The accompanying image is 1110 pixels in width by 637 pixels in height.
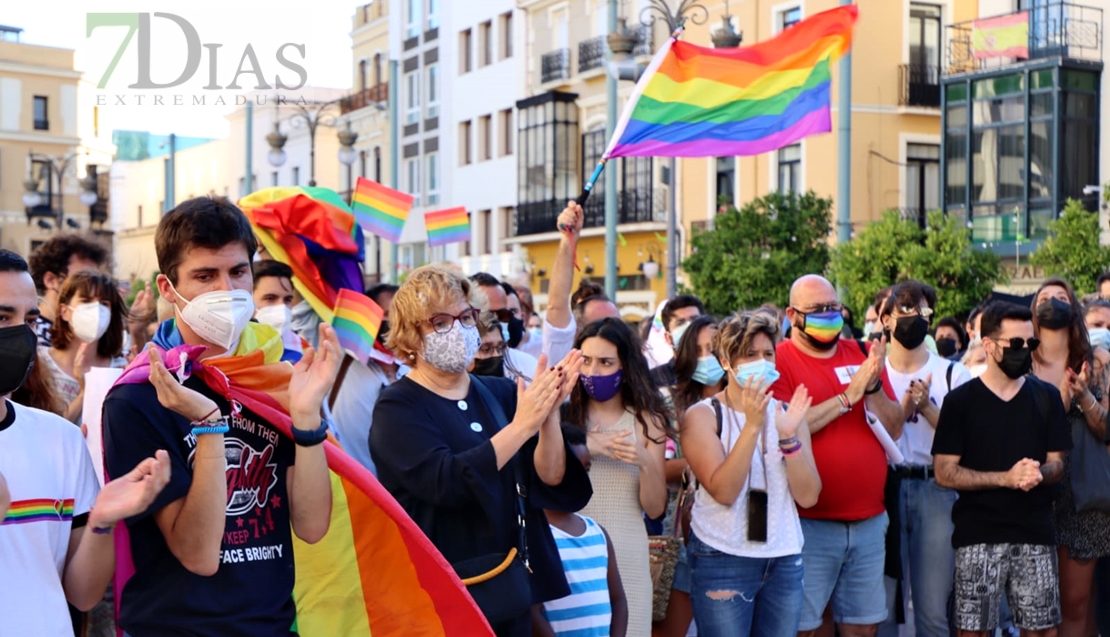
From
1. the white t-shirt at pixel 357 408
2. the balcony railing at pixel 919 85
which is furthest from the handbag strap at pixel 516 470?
the balcony railing at pixel 919 85

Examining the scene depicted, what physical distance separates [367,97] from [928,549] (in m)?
45.7

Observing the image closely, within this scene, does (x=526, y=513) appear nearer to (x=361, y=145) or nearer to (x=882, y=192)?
(x=882, y=192)

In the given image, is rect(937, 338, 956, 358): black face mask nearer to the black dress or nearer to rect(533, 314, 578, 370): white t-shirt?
rect(533, 314, 578, 370): white t-shirt

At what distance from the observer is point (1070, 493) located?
782cm

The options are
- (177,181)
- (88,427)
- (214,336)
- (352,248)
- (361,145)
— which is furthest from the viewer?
(177,181)

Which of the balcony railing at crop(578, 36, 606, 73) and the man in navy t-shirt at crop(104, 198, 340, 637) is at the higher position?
the balcony railing at crop(578, 36, 606, 73)

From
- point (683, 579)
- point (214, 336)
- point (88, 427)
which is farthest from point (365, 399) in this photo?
point (214, 336)

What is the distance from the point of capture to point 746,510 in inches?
260

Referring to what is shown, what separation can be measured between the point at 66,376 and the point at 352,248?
5.58 feet

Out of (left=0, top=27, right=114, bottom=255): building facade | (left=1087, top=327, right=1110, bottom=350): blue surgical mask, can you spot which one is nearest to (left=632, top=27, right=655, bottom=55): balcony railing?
(left=1087, top=327, right=1110, bottom=350): blue surgical mask

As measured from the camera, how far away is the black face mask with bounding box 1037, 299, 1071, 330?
786 cm

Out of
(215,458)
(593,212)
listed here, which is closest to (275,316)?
(215,458)

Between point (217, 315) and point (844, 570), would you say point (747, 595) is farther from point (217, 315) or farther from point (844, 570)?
point (217, 315)

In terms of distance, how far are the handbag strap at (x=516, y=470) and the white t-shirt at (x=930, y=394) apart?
130 inches
